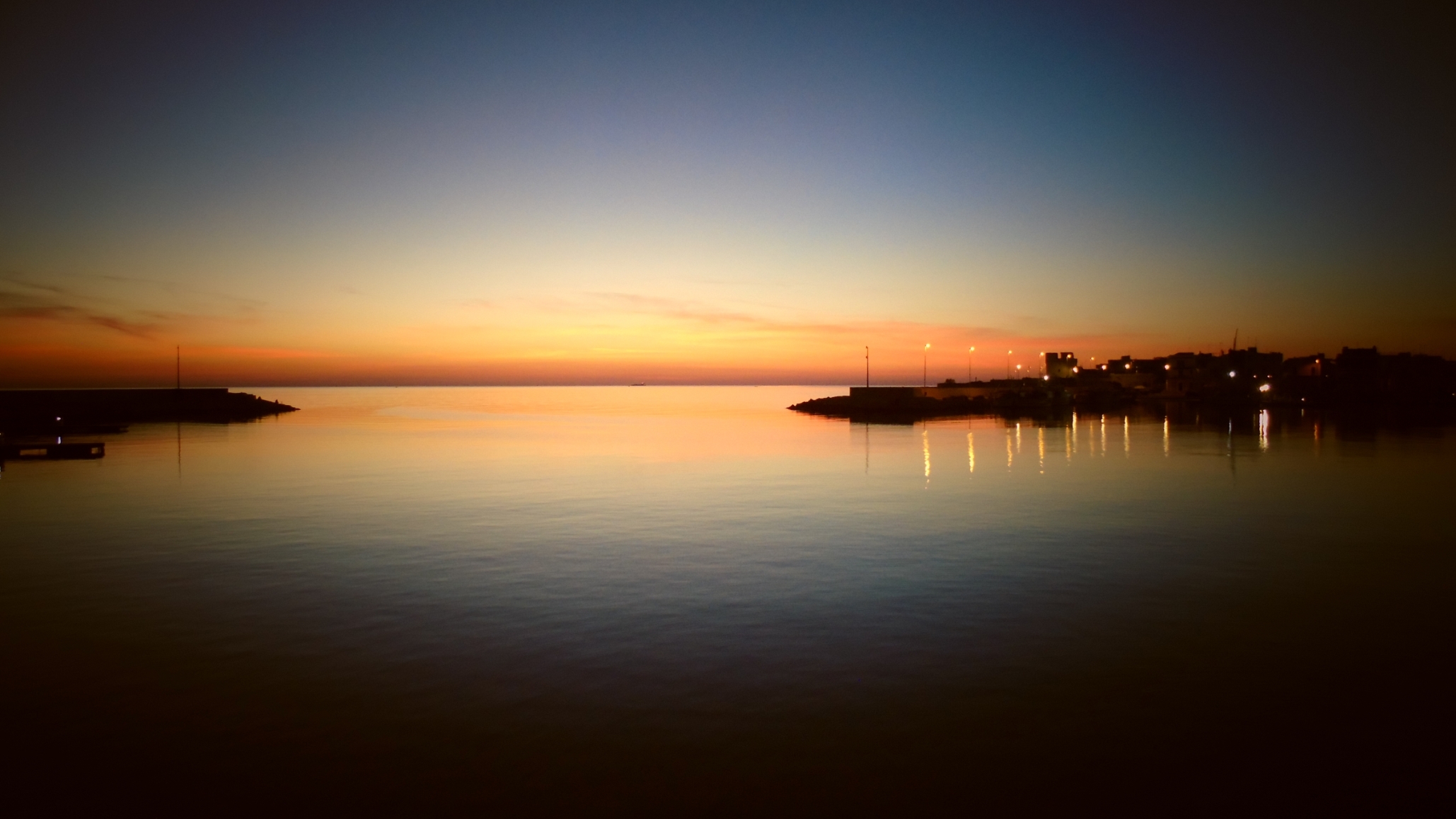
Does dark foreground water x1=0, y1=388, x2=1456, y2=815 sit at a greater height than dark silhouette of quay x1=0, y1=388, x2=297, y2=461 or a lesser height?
lesser

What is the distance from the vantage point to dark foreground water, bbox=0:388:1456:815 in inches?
305

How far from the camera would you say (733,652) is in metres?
11.1

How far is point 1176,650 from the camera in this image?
440 inches

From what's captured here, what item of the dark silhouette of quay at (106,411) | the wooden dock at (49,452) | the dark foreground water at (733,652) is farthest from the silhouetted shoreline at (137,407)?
the dark foreground water at (733,652)

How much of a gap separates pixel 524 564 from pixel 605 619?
15.5 feet

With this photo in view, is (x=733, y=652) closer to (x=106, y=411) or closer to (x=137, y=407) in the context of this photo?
(x=106, y=411)

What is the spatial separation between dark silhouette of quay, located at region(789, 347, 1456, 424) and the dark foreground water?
5728cm

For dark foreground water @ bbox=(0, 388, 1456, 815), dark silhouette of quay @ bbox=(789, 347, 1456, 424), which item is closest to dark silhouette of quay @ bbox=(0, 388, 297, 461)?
dark foreground water @ bbox=(0, 388, 1456, 815)

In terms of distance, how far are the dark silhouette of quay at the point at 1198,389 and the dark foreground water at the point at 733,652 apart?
5728 cm

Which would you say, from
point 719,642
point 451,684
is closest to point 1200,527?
point 719,642

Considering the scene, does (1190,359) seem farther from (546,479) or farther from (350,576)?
(350,576)

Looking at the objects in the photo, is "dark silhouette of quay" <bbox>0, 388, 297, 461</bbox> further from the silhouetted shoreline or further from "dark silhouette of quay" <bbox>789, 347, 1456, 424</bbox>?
"dark silhouette of quay" <bbox>789, 347, 1456, 424</bbox>

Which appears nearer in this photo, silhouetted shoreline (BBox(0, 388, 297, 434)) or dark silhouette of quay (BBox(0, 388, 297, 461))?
dark silhouette of quay (BBox(0, 388, 297, 461))

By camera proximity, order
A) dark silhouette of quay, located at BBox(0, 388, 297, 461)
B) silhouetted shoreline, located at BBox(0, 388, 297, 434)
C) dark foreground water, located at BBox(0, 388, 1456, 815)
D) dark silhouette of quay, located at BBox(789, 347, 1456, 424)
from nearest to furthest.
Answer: dark foreground water, located at BBox(0, 388, 1456, 815) → dark silhouette of quay, located at BBox(0, 388, 297, 461) → silhouetted shoreline, located at BBox(0, 388, 297, 434) → dark silhouette of quay, located at BBox(789, 347, 1456, 424)
